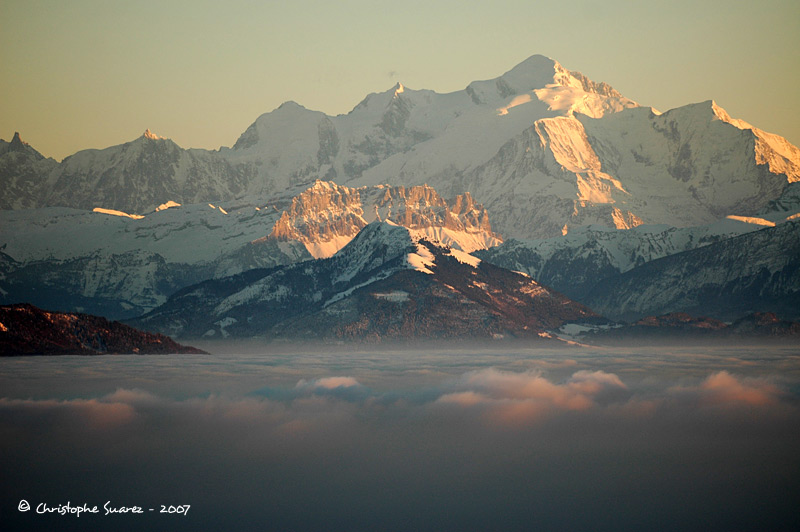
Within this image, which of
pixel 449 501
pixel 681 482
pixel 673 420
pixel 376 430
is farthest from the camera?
pixel 673 420

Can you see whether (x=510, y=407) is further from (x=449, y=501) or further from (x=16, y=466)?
(x=16, y=466)

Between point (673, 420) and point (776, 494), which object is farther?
point (673, 420)

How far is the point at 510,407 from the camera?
17912 cm

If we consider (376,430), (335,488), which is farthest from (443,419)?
(335,488)

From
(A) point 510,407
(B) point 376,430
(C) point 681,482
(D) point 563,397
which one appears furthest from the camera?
(D) point 563,397

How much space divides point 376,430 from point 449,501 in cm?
4139

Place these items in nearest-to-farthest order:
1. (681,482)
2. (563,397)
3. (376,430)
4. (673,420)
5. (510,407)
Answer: (681,482) → (376,430) → (673,420) → (510,407) → (563,397)

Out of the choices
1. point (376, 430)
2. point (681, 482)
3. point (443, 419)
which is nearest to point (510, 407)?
point (443, 419)

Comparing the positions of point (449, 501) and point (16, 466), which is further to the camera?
point (16, 466)

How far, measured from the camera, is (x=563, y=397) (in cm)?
19675

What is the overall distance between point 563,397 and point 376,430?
52.5m

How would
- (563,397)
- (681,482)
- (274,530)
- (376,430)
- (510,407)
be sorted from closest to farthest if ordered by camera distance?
(274,530)
(681,482)
(376,430)
(510,407)
(563,397)

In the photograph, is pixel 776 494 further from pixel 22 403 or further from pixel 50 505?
pixel 22 403

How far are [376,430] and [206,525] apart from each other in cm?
5068
